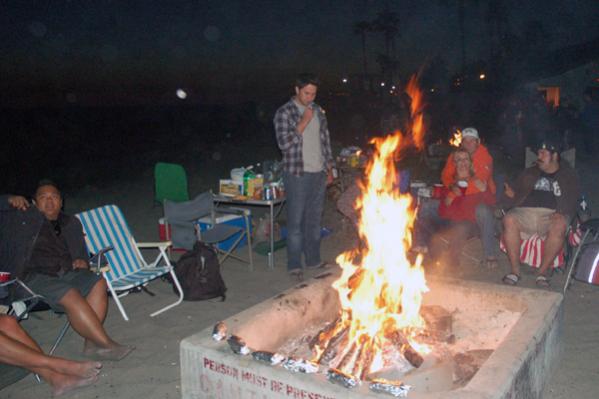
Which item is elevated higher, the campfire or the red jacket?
the red jacket

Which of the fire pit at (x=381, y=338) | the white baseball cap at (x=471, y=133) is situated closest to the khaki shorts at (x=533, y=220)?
the white baseball cap at (x=471, y=133)

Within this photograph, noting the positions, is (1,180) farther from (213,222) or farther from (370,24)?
(370,24)

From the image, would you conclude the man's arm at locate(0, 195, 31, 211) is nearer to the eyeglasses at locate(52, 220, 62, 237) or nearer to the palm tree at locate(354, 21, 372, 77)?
the eyeglasses at locate(52, 220, 62, 237)

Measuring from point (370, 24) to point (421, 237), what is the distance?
29.4 meters

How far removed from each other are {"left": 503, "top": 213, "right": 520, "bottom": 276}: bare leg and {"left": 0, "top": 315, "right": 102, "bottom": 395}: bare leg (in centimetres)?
387

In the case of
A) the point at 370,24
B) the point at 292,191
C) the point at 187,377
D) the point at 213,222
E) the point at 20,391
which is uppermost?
the point at 370,24

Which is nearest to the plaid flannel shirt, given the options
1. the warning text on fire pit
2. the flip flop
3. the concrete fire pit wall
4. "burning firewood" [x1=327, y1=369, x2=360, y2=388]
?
the concrete fire pit wall

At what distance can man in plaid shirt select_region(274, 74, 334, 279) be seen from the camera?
18.0ft

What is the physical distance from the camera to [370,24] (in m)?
33.1

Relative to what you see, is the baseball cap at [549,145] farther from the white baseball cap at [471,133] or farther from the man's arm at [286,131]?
the man's arm at [286,131]

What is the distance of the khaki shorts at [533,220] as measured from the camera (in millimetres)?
5402

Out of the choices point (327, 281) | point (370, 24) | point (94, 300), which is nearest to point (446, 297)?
point (327, 281)

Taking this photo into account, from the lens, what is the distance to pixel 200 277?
527 cm

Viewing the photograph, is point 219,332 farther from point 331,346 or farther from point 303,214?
point 303,214
